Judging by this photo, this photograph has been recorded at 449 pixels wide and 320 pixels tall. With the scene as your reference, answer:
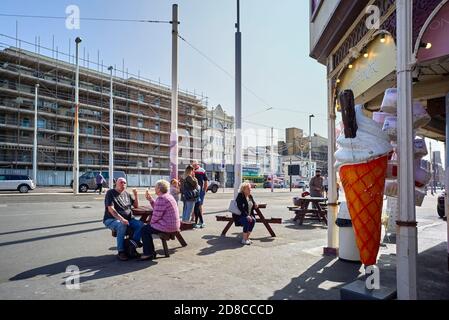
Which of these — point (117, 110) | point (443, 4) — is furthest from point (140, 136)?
point (443, 4)

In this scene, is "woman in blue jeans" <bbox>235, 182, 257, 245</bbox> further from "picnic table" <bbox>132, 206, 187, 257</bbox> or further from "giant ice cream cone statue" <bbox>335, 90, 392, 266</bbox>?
"giant ice cream cone statue" <bbox>335, 90, 392, 266</bbox>

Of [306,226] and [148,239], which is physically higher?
[148,239]

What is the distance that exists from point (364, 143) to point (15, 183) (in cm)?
3208

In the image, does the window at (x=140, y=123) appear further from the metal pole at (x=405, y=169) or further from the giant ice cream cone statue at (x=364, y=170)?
the metal pole at (x=405, y=169)

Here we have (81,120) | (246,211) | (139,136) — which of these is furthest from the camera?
(139,136)

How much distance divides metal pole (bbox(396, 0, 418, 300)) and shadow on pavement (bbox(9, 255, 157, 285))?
12.1 feet

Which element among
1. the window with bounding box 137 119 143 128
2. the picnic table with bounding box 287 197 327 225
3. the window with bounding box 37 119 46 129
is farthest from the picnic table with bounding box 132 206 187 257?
the window with bounding box 137 119 143 128

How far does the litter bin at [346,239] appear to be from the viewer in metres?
5.76

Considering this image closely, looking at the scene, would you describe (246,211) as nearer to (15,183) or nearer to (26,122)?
(15,183)

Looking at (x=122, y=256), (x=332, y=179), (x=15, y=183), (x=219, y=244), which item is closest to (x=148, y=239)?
(x=122, y=256)

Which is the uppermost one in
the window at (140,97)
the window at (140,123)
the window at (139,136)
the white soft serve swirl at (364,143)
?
the window at (140,97)

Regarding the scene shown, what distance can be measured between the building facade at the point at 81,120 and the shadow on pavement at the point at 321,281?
152ft

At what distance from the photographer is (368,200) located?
3766 mm

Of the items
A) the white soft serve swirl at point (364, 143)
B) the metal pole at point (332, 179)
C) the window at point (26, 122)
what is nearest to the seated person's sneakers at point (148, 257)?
the metal pole at point (332, 179)
